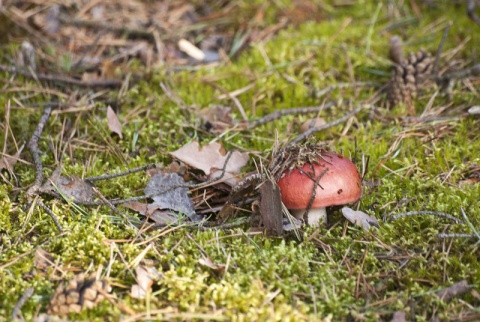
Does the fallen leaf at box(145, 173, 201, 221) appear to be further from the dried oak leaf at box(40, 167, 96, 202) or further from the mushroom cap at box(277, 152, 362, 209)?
the mushroom cap at box(277, 152, 362, 209)

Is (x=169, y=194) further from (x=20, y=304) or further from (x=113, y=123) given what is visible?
(x=20, y=304)

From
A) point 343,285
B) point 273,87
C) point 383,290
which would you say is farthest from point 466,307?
point 273,87

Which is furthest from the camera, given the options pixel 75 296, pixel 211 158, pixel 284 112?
pixel 284 112

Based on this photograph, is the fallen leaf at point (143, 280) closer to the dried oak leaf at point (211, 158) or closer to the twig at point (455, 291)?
the dried oak leaf at point (211, 158)

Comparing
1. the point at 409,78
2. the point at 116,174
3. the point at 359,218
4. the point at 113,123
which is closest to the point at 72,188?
the point at 116,174

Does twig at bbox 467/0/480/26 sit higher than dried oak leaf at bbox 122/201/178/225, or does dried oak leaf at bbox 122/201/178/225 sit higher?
twig at bbox 467/0/480/26

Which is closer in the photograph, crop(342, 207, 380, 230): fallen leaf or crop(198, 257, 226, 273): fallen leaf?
crop(198, 257, 226, 273): fallen leaf

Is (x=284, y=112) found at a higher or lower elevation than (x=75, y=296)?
lower

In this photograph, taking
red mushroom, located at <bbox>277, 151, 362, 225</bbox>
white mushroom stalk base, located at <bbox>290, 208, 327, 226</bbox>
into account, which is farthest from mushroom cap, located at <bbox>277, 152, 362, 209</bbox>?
white mushroom stalk base, located at <bbox>290, 208, 327, 226</bbox>
